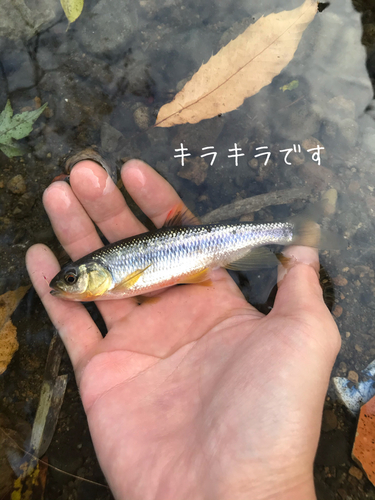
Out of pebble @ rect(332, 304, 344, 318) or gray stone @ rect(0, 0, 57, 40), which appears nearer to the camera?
pebble @ rect(332, 304, 344, 318)

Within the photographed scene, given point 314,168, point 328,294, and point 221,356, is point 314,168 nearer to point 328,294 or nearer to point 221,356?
point 328,294

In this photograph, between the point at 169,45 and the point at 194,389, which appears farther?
the point at 169,45

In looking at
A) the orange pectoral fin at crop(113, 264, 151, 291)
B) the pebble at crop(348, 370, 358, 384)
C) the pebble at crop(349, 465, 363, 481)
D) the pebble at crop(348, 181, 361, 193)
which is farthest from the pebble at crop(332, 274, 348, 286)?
the orange pectoral fin at crop(113, 264, 151, 291)

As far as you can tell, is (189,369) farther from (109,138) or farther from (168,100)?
(168,100)

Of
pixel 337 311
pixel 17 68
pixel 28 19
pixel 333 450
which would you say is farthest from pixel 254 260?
pixel 28 19

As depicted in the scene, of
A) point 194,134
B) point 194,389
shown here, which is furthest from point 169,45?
point 194,389

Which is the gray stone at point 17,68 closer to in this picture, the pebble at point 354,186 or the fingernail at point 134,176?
the fingernail at point 134,176

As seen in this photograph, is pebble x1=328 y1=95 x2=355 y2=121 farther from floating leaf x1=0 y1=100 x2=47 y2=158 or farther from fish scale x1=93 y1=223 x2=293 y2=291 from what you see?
floating leaf x1=0 y1=100 x2=47 y2=158
